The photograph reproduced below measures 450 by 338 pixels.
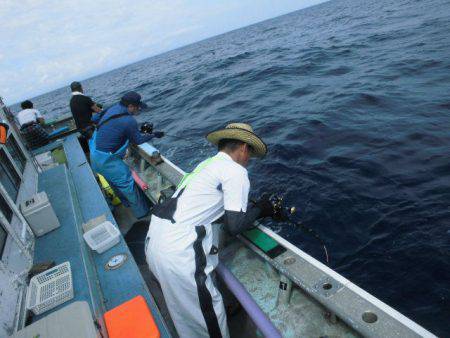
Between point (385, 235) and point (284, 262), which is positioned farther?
point (385, 235)

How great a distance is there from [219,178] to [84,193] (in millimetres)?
3305

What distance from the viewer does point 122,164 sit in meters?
5.65

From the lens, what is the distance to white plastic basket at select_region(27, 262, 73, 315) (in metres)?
2.74

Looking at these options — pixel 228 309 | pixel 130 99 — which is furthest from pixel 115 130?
pixel 228 309

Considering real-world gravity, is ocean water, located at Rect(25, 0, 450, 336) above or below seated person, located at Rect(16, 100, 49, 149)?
below

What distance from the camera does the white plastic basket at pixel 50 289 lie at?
274 cm

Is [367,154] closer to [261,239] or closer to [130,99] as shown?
[261,239]

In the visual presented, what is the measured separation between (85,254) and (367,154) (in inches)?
211

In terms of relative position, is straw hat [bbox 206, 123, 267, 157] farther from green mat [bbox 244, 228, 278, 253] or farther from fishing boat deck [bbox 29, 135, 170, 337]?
fishing boat deck [bbox 29, 135, 170, 337]

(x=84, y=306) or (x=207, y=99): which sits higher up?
(x=84, y=306)

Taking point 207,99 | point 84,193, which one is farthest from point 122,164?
point 207,99

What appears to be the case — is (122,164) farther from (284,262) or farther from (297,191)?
(284,262)

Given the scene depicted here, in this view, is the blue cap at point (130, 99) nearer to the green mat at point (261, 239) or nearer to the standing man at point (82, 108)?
the standing man at point (82, 108)

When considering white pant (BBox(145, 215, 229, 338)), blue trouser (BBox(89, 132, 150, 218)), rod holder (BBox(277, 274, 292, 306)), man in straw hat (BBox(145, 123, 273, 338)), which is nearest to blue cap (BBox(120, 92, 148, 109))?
blue trouser (BBox(89, 132, 150, 218))
